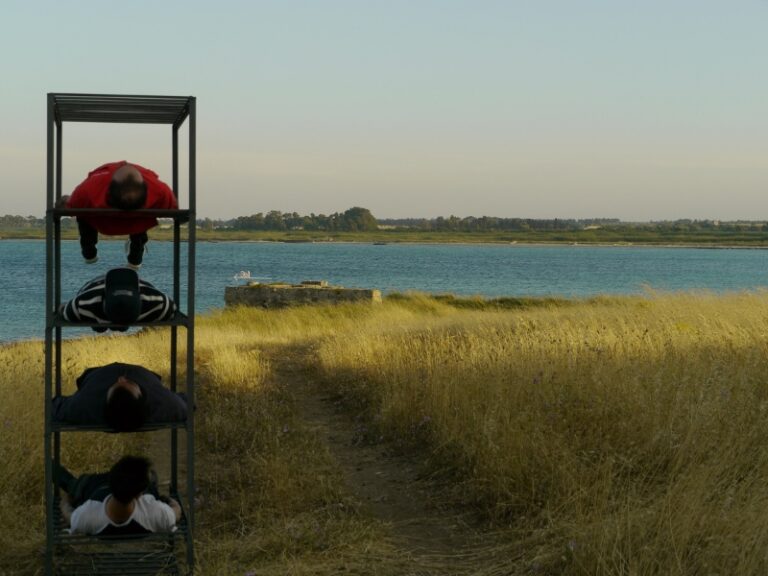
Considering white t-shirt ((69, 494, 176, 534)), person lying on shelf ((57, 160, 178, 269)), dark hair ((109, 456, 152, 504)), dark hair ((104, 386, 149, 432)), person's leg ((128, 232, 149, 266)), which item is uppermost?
person lying on shelf ((57, 160, 178, 269))

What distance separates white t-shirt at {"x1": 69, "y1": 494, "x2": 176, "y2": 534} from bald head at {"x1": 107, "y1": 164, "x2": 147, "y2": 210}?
153cm

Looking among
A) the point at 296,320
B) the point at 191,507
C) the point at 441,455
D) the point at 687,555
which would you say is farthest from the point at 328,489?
the point at 296,320

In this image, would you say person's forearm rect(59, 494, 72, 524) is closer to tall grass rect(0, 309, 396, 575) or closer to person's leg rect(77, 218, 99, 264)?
tall grass rect(0, 309, 396, 575)

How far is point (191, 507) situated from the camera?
531 cm

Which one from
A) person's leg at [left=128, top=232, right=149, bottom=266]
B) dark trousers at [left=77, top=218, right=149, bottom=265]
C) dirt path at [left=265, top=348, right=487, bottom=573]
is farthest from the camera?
dirt path at [left=265, top=348, right=487, bottom=573]

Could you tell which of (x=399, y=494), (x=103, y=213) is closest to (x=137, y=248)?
(x=103, y=213)

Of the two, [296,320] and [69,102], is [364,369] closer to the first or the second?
[69,102]

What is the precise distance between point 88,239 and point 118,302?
758mm

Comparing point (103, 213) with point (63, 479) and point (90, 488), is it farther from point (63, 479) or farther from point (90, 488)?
point (63, 479)

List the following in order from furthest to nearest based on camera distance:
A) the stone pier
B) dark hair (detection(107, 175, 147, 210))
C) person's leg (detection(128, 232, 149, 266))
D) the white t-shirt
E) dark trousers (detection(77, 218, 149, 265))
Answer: the stone pier
person's leg (detection(128, 232, 149, 266))
dark trousers (detection(77, 218, 149, 265))
the white t-shirt
dark hair (detection(107, 175, 147, 210))

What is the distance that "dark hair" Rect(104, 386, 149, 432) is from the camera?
4.94 m

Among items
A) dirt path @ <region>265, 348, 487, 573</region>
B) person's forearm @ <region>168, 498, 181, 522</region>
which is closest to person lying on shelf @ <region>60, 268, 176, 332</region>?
person's forearm @ <region>168, 498, 181, 522</region>

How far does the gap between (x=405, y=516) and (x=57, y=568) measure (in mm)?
2334

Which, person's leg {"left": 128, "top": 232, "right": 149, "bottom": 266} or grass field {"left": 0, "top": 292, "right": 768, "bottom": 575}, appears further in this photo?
person's leg {"left": 128, "top": 232, "right": 149, "bottom": 266}
